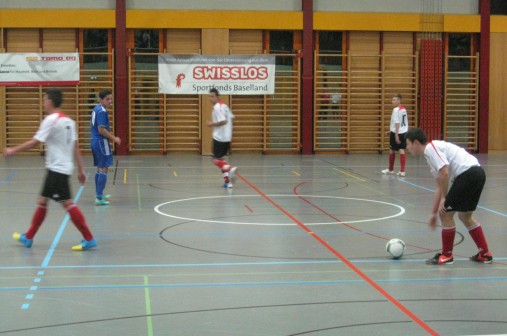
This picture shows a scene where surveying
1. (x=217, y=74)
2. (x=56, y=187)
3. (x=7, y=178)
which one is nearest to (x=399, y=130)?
(x=217, y=74)

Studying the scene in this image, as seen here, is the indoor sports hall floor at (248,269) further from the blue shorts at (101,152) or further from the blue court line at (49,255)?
the blue shorts at (101,152)

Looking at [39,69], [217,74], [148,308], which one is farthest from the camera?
[217,74]

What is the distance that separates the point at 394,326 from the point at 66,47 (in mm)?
21237

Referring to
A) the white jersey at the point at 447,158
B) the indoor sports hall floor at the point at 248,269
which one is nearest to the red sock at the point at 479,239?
the indoor sports hall floor at the point at 248,269

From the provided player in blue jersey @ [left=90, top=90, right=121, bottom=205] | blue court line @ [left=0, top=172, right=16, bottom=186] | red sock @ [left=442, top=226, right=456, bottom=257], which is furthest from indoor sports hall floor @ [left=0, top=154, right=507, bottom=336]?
blue court line @ [left=0, top=172, right=16, bottom=186]

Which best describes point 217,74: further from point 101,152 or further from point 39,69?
point 101,152

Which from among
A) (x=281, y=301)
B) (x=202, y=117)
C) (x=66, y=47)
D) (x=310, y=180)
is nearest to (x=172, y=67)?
(x=202, y=117)

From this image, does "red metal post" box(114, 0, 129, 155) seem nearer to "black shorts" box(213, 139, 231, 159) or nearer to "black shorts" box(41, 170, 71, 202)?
"black shorts" box(213, 139, 231, 159)

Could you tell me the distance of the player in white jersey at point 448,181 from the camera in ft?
26.4

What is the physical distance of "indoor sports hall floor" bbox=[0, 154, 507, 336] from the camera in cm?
613

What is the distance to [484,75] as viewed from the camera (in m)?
26.8

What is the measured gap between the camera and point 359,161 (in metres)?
23.1

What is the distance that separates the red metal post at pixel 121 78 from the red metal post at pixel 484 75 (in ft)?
39.3

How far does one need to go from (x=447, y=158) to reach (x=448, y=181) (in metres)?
0.30
